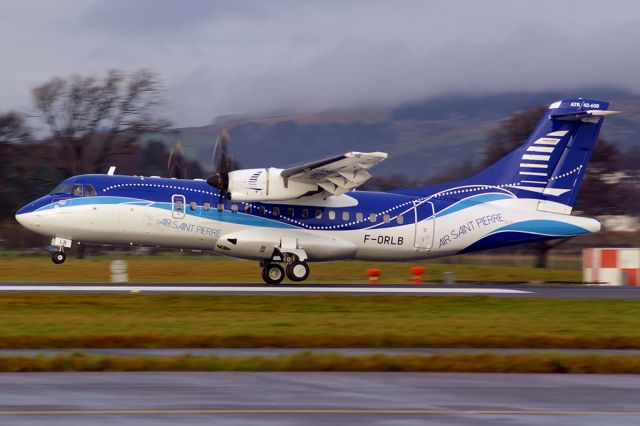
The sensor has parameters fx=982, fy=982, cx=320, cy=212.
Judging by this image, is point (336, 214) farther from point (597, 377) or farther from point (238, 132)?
point (238, 132)

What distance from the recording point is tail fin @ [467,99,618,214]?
32781 millimetres

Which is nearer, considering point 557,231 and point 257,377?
point 257,377

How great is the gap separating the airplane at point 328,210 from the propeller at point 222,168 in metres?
0.04

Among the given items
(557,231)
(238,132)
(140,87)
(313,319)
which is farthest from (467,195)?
(238,132)

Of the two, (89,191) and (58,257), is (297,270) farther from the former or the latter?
(58,257)

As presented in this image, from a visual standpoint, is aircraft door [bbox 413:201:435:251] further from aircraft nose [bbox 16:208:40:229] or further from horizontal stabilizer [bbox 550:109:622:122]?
aircraft nose [bbox 16:208:40:229]

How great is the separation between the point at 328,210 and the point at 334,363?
16809mm

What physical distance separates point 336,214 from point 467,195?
4.64m

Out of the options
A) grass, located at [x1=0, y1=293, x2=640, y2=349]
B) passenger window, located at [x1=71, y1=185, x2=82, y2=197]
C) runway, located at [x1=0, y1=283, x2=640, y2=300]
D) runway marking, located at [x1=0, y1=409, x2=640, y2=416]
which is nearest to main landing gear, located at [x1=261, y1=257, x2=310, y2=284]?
runway, located at [x1=0, y1=283, x2=640, y2=300]

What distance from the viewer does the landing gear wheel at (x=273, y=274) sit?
3111cm

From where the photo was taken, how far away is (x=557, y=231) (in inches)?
1273

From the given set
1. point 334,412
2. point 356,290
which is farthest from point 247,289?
point 334,412

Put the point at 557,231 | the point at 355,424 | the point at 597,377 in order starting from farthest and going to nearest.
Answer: the point at 557,231 < the point at 597,377 < the point at 355,424

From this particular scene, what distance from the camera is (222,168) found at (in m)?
29.8
